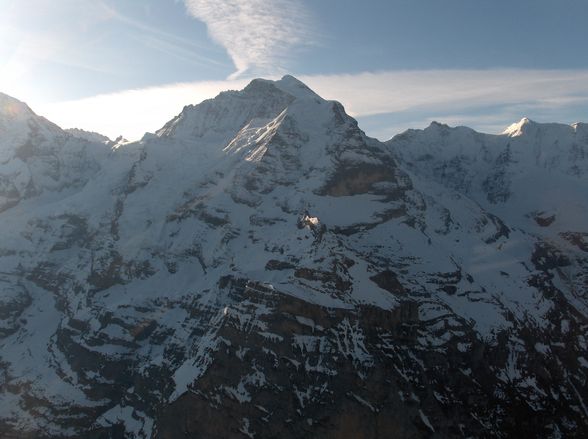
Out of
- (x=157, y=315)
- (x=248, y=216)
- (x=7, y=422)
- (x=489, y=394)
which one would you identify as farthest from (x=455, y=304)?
(x=7, y=422)

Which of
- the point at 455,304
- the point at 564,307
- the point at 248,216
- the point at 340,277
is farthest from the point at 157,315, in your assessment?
the point at 564,307

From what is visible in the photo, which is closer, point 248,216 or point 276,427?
point 276,427

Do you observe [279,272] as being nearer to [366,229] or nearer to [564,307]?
[366,229]

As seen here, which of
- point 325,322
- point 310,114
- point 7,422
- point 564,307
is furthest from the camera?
point 310,114

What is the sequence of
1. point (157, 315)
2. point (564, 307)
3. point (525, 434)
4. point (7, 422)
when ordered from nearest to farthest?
1. point (525, 434)
2. point (7, 422)
3. point (157, 315)
4. point (564, 307)

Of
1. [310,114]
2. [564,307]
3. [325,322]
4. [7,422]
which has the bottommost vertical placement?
[7,422]

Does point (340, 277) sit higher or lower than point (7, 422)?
higher
